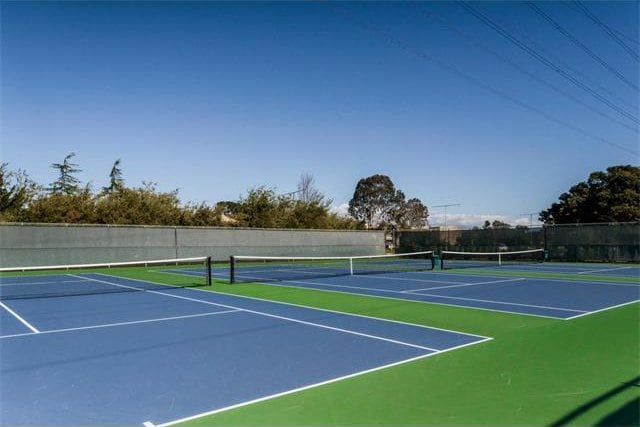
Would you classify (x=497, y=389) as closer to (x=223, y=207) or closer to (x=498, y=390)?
(x=498, y=390)

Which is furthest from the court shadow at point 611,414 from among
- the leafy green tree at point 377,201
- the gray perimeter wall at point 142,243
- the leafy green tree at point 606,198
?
the leafy green tree at point 377,201

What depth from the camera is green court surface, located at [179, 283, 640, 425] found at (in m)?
4.32

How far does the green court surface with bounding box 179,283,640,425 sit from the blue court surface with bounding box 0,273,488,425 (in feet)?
1.22

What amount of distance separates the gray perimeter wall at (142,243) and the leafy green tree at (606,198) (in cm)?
2306

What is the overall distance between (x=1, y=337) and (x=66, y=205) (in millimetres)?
23815

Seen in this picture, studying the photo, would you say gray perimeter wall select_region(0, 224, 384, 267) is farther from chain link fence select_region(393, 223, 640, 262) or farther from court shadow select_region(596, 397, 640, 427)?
court shadow select_region(596, 397, 640, 427)

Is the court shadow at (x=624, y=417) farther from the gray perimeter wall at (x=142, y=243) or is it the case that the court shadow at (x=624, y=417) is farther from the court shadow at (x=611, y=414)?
the gray perimeter wall at (x=142, y=243)

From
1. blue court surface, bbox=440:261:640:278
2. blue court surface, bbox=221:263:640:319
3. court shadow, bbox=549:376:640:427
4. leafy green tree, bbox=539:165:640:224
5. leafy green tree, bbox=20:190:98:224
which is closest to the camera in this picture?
court shadow, bbox=549:376:640:427

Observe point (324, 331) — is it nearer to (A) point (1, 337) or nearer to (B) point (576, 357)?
(B) point (576, 357)

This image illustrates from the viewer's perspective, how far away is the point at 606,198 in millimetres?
43469

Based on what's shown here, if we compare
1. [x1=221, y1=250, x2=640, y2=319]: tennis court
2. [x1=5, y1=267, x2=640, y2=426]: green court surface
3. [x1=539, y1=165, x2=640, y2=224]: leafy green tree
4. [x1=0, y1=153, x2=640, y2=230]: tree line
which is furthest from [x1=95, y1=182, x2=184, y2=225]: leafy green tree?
[x1=539, y1=165, x2=640, y2=224]: leafy green tree

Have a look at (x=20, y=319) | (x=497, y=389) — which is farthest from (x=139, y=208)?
(x=497, y=389)

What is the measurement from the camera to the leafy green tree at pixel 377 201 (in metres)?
69.7

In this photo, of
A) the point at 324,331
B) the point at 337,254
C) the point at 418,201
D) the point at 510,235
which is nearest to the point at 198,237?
the point at 337,254
